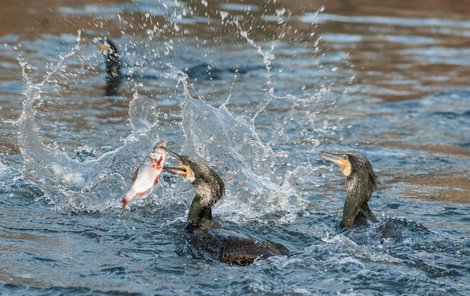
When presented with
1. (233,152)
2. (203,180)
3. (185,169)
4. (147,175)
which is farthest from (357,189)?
(147,175)

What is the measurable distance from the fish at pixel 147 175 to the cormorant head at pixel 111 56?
550 centimetres

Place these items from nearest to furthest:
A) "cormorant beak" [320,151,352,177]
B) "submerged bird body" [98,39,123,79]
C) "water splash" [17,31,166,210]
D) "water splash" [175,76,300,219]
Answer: "cormorant beak" [320,151,352,177] → "water splash" [17,31,166,210] → "water splash" [175,76,300,219] → "submerged bird body" [98,39,123,79]

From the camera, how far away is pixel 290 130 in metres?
10.6

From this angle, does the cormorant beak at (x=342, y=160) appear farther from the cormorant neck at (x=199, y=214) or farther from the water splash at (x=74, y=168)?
the water splash at (x=74, y=168)

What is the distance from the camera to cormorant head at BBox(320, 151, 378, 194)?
729cm

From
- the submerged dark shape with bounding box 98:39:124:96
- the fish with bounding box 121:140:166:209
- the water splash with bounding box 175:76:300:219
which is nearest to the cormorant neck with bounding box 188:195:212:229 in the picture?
the fish with bounding box 121:140:166:209

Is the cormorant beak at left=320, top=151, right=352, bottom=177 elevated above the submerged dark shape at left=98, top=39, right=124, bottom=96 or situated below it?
below

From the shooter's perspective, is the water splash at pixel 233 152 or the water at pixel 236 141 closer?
the water at pixel 236 141

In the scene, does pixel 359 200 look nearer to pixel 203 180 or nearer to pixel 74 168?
pixel 203 180

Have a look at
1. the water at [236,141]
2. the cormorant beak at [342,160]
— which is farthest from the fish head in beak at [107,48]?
the cormorant beak at [342,160]

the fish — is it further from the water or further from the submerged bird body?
the submerged bird body

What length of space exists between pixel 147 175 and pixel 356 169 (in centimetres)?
167

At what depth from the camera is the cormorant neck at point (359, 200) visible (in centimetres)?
720

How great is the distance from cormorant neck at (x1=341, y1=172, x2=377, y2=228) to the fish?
59.4 inches
